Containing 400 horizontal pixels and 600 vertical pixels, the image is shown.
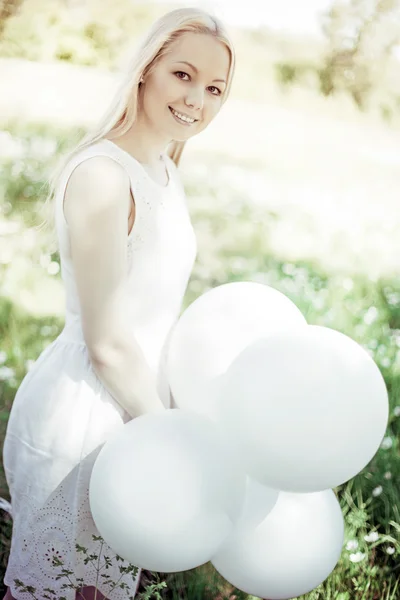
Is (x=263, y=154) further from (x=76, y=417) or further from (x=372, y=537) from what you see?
(x=76, y=417)

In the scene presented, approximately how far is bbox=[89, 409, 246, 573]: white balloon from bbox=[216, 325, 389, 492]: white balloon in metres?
0.06

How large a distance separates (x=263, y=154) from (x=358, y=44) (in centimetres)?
146

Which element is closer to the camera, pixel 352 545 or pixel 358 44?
pixel 352 545

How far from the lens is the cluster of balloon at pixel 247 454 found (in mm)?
1061

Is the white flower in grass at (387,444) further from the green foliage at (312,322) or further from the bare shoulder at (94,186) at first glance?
the bare shoulder at (94,186)

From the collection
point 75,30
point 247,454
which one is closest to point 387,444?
point 247,454

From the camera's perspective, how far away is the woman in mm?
1210

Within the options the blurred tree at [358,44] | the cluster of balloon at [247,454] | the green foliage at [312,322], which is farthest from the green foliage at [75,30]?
the cluster of balloon at [247,454]

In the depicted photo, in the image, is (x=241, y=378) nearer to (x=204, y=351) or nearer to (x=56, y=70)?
(x=204, y=351)

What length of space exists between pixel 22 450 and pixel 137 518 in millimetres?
314

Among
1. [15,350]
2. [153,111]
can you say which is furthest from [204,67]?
[15,350]

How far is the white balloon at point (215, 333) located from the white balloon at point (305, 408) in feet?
0.27

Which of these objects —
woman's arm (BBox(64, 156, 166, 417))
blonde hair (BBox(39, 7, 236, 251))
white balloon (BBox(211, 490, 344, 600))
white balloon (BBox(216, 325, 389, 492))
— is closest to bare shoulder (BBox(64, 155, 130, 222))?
woman's arm (BBox(64, 156, 166, 417))

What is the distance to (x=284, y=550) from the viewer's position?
3.89 feet
